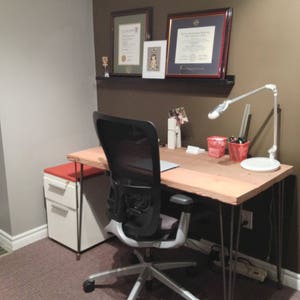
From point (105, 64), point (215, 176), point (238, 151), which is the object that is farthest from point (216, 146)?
point (105, 64)

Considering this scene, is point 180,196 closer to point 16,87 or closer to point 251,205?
point 251,205

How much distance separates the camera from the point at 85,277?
2342 millimetres

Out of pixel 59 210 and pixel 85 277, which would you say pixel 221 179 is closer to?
pixel 85 277

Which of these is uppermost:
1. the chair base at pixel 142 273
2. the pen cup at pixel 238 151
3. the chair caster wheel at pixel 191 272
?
the pen cup at pixel 238 151

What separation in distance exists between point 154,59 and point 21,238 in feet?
5.37

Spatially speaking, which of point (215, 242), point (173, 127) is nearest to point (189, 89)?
point (173, 127)

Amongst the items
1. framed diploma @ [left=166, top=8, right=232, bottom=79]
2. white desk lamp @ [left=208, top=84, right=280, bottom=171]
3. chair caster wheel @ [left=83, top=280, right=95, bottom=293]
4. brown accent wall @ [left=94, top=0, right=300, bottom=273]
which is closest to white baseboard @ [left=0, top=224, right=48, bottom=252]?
chair caster wheel @ [left=83, top=280, right=95, bottom=293]

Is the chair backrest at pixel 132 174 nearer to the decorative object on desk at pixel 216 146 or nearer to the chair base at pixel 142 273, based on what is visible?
the chair base at pixel 142 273

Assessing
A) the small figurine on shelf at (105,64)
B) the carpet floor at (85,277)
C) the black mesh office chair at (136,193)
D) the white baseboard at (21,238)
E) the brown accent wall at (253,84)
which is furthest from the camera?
the small figurine on shelf at (105,64)

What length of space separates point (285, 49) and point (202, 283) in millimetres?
1465

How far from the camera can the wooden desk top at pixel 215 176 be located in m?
1.66

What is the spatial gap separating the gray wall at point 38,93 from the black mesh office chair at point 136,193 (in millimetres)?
964

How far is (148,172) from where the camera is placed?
1.82m

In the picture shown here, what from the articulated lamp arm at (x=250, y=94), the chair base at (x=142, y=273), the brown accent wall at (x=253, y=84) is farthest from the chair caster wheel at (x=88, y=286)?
the articulated lamp arm at (x=250, y=94)
